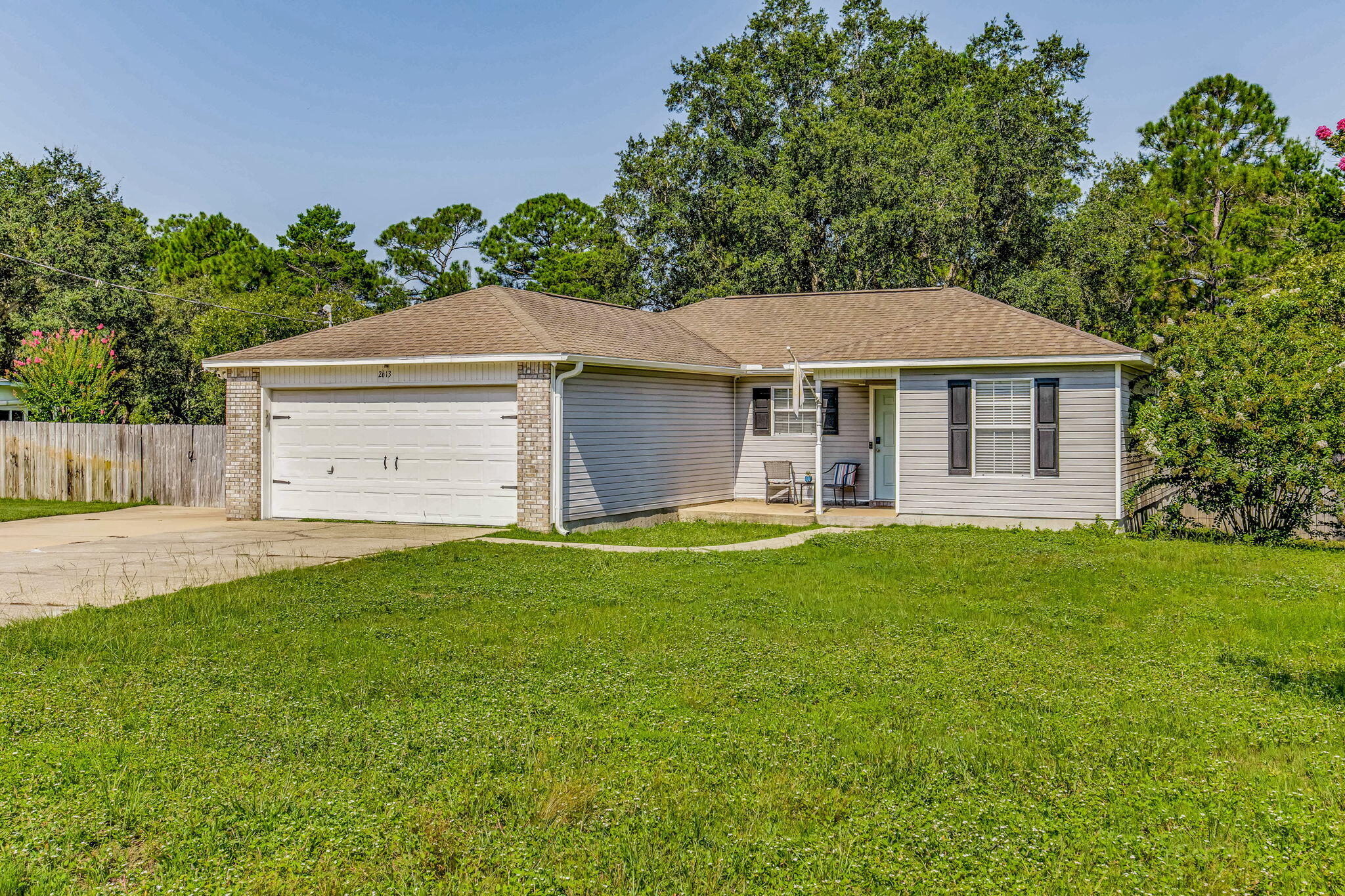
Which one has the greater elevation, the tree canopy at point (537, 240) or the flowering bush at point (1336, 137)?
the tree canopy at point (537, 240)

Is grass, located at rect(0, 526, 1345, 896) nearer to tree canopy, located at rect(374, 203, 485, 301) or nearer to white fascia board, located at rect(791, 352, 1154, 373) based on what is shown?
white fascia board, located at rect(791, 352, 1154, 373)

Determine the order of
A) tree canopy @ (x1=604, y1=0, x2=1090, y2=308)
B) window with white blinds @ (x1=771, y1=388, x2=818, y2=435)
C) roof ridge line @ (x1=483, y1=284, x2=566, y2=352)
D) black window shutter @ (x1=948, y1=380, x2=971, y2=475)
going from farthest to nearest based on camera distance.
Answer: tree canopy @ (x1=604, y1=0, x2=1090, y2=308)
window with white blinds @ (x1=771, y1=388, x2=818, y2=435)
black window shutter @ (x1=948, y1=380, x2=971, y2=475)
roof ridge line @ (x1=483, y1=284, x2=566, y2=352)

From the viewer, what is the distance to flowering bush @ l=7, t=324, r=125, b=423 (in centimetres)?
2170

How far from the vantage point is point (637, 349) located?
52.9ft

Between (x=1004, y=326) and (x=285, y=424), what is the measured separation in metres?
11.9

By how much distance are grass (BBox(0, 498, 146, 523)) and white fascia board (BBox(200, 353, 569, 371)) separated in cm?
447

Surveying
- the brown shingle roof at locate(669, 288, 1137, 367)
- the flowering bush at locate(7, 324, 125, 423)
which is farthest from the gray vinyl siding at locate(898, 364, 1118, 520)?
the flowering bush at locate(7, 324, 125, 423)

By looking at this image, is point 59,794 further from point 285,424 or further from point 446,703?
point 285,424

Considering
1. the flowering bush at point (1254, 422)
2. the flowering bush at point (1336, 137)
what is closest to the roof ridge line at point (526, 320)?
the flowering bush at point (1254, 422)

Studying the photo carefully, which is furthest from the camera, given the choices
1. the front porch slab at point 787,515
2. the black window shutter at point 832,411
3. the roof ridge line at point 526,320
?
the black window shutter at point 832,411

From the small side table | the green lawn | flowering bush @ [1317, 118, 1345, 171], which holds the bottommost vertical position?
the green lawn

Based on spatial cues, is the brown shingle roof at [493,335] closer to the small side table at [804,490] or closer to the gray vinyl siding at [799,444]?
the gray vinyl siding at [799,444]

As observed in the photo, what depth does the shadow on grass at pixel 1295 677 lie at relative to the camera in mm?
6203

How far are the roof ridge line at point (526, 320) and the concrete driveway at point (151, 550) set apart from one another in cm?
291
